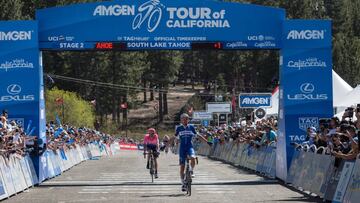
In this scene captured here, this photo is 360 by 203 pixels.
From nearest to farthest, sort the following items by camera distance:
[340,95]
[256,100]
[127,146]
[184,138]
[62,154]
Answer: [184,138] → [62,154] → [340,95] → [256,100] → [127,146]

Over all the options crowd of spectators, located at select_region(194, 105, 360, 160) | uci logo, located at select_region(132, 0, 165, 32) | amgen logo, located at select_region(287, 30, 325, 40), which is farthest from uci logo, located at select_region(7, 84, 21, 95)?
amgen logo, located at select_region(287, 30, 325, 40)

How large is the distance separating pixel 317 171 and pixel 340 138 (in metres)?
1.86

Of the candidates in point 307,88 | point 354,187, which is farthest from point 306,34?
point 354,187

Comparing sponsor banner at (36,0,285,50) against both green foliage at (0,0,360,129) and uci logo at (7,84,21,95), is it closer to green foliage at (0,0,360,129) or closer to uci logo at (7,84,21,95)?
uci logo at (7,84,21,95)

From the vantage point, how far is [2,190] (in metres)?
20.0

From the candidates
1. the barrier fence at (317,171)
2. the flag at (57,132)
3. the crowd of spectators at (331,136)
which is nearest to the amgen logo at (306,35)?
the crowd of spectators at (331,136)

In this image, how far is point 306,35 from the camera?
2709 centimetres

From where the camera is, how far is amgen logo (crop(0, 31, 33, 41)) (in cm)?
2634

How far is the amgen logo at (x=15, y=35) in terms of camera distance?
2634cm

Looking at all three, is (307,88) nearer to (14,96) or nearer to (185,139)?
(185,139)

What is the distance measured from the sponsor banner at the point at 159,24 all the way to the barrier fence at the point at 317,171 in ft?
14.5

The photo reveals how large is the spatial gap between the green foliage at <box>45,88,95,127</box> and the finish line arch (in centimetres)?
5241

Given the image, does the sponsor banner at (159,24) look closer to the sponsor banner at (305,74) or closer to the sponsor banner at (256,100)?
the sponsor banner at (305,74)

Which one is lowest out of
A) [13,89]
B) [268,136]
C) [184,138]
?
[268,136]
